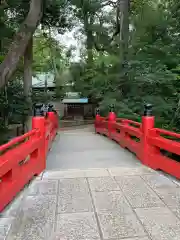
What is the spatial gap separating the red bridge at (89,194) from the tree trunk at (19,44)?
3411mm

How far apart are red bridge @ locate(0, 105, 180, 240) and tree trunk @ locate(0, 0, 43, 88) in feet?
11.2

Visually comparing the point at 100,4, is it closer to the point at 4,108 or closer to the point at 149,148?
the point at 4,108

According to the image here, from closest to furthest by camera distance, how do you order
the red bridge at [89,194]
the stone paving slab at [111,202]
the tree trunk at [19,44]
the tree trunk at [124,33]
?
1. the red bridge at [89,194]
2. the stone paving slab at [111,202]
3. the tree trunk at [19,44]
4. the tree trunk at [124,33]

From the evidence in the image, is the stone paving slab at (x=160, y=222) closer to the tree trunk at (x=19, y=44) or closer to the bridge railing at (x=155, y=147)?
the bridge railing at (x=155, y=147)

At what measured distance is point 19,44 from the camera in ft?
24.3

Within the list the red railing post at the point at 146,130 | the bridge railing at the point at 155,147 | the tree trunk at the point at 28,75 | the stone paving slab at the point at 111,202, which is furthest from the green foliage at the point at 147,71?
the stone paving slab at the point at 111,202

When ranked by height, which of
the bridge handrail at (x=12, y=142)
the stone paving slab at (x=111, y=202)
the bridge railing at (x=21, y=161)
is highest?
the bridge handrail at (x=12, y=142)

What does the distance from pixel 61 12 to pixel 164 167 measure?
344 inches

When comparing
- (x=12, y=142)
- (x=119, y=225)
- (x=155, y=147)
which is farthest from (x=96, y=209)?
(x=155, y=147)

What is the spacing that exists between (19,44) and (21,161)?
16.3 ft

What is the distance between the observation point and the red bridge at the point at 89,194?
2305 mm

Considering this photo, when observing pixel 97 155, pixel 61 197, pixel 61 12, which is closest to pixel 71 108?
pixel 61 12

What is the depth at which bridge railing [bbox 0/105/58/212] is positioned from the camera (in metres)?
2.84

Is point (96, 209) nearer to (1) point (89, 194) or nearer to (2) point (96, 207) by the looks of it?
(2) point (96, 207)
